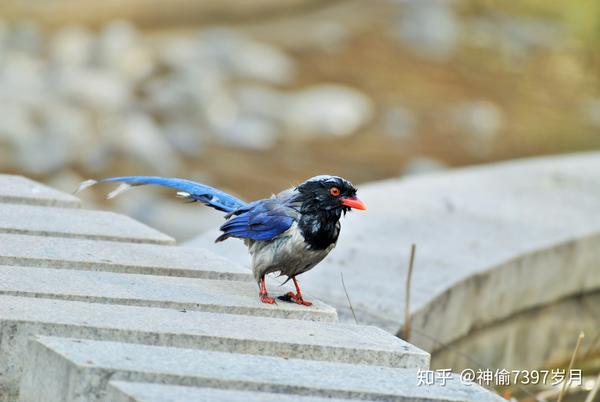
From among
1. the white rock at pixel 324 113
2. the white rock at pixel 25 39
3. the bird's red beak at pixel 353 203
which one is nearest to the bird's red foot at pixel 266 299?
the bird's red beak at pixel 353 203

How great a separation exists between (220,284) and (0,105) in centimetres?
756

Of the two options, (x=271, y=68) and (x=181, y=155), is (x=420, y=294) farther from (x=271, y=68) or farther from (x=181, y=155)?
(x=271, y=68)

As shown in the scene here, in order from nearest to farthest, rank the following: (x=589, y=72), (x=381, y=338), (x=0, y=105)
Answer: (x=381, y=338) → (x=0, y=105) → (x=589, y=72)

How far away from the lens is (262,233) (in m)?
3.39

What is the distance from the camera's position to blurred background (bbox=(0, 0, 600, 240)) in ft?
34.0

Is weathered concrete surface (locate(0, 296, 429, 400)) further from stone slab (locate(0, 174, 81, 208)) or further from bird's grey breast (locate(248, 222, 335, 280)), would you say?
stone slab (locate(0, 174, 81, 208))

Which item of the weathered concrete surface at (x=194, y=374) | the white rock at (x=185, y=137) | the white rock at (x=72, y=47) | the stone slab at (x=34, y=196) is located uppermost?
the white rock at (x=72, y=47)

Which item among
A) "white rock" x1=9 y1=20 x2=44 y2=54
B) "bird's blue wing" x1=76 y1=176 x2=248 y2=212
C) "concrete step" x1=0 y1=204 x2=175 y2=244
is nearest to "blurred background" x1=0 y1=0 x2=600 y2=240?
"white rock" x1=9 y1=20 x2=44 y2=54

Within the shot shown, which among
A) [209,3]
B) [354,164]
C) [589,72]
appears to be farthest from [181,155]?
[589,72]

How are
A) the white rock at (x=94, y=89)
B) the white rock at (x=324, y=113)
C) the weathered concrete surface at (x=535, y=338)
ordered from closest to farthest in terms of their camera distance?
the weathered concrete surface at (x=535, y=338), the white rock at (x=94, y=89), the white rock at (x=324, y=113)

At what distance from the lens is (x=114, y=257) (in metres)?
3.60

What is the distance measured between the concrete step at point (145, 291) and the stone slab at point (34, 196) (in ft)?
2.54

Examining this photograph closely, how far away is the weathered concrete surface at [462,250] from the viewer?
422 cm

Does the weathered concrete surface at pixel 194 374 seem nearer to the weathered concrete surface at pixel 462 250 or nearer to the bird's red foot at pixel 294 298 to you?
the bird's red foot at pixel 294 298
